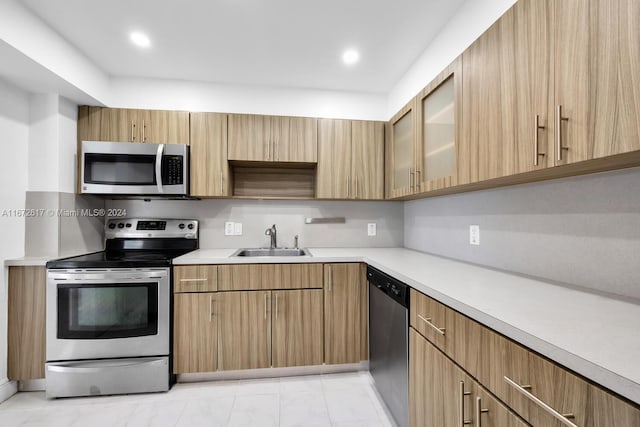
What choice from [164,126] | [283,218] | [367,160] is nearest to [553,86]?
[367,160]

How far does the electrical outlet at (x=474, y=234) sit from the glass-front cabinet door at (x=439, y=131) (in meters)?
0.37

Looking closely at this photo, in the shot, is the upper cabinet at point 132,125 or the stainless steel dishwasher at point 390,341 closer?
the stainless steel dishwasher at point 390,341

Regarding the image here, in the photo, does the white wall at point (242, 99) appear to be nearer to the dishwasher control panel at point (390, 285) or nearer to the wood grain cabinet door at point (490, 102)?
the wood grain cabinet door at point (490, 102)

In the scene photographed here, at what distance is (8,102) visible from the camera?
1908mm

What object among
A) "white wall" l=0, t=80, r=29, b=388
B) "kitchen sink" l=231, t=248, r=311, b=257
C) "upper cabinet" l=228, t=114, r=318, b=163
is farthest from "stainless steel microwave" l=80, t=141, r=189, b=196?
"kitchen sink" l=231, t=248, r=311, b=257

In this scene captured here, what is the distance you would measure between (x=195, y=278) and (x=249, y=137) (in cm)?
120

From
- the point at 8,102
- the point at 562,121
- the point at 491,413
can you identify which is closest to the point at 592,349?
the point at 491,413

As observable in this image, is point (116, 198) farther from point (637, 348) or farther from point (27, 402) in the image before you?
point (637, 348)

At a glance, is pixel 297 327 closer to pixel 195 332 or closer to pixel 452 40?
pixel 195 332

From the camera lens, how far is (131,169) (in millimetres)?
2215

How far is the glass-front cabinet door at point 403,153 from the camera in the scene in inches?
79.2

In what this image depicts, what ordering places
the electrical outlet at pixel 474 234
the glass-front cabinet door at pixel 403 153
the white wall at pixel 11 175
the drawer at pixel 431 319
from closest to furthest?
the drawer at pixel 431 319 < the electrical outlet at pixel 474 234 < the white wall at pixel 11 175 < the glass-front cabinet door at pixel 403 153

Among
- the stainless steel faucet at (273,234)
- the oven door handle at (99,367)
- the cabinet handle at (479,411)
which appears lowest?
the oven door handle at (99,367)

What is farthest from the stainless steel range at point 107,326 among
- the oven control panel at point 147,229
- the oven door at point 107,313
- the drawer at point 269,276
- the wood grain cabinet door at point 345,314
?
the wood grain cabinet door at point 345,314
